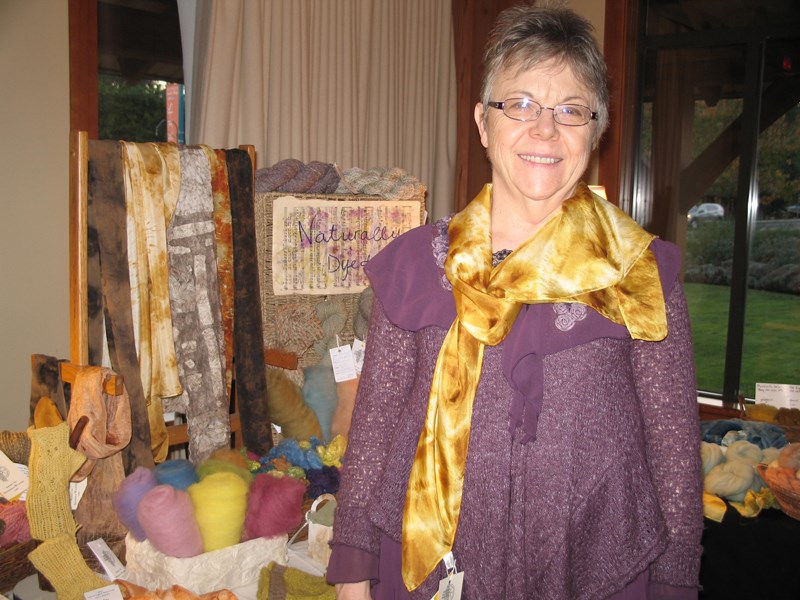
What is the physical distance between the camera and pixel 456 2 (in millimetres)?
3875

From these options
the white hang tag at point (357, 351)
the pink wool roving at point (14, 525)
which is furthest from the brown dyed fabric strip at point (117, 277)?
the white hang tag at point (357, 351)

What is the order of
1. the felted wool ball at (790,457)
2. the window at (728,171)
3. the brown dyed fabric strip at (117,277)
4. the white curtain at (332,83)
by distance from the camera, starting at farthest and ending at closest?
the window at (728,171)
the white curtain at (332,83)
the felted wool ball at (790,457)
the brown dyed fabric strip at (117,277)

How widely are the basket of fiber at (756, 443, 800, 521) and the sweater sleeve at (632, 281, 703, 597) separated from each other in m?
0.97

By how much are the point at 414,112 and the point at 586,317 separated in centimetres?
287

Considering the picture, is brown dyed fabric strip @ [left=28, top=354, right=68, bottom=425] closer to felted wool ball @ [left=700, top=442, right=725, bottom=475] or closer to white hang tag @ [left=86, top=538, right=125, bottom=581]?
white hang tag @ [left=86, top=538, right=125, bottom=581]

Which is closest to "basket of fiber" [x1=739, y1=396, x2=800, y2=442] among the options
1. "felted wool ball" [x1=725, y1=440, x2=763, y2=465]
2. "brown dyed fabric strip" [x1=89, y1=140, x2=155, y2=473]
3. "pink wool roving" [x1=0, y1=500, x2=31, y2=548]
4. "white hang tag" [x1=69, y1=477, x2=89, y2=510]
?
"felted wool ball" [x1=725, y1=440, x2=763, y2=465]

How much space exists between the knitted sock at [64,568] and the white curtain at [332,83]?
1802 mm

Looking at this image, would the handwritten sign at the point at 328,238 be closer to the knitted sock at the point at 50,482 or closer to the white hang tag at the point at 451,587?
the knitted sock at the point at 50,482

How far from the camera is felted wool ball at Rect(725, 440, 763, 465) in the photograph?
202cm

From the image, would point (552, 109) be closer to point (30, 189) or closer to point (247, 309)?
point (247, 309)

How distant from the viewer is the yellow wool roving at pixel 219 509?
60.1 inches

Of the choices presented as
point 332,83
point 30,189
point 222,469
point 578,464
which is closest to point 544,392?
point 578,464

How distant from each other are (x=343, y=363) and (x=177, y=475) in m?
0.70

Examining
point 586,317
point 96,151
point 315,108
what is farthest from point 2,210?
point 586,317
